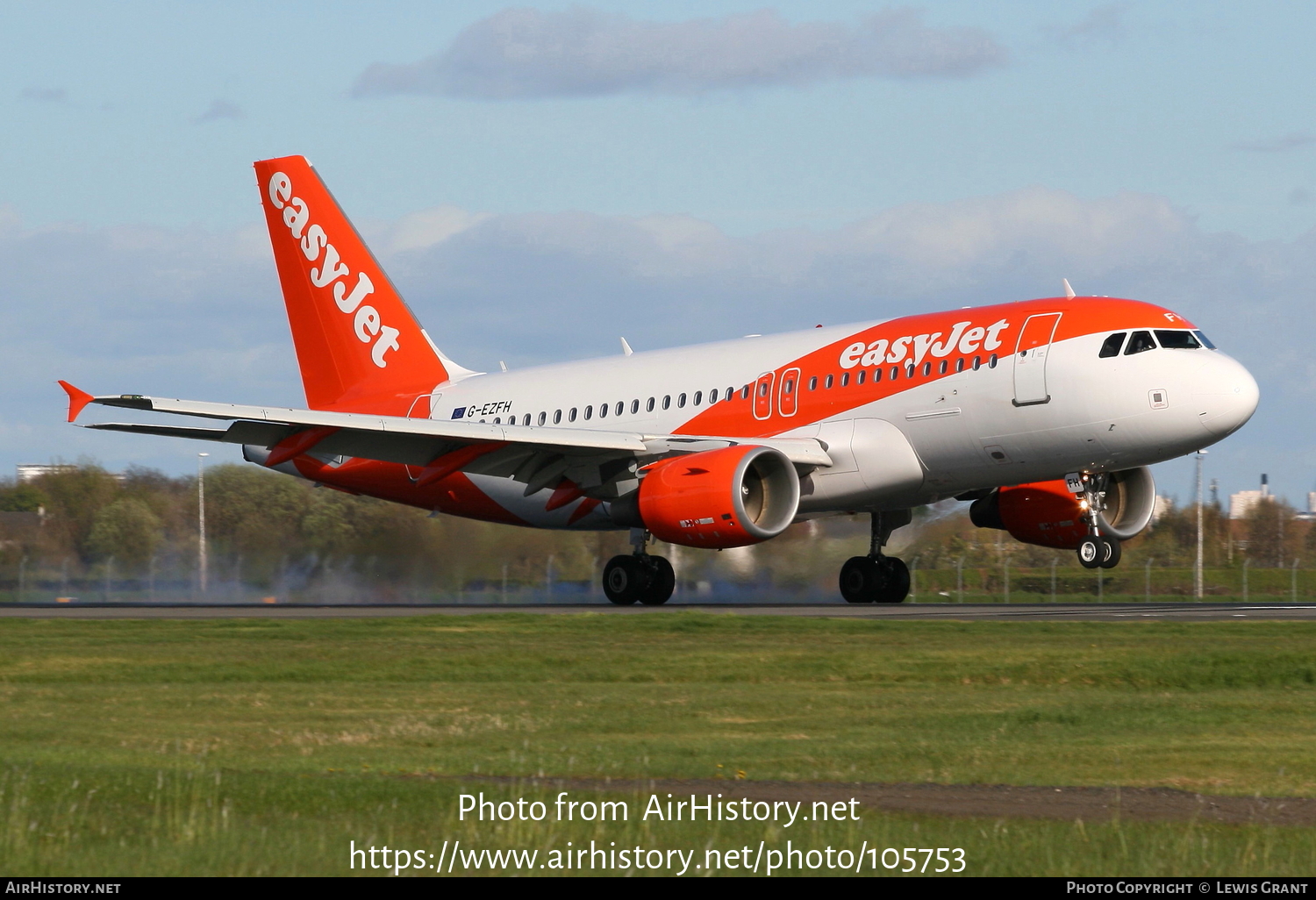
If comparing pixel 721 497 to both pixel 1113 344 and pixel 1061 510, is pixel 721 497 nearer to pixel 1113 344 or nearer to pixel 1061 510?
pixel 1113 344

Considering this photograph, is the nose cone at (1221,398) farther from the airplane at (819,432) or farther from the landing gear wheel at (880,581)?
the landing gear wheel at (880,581)

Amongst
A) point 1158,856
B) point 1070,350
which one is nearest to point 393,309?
point 1070,350

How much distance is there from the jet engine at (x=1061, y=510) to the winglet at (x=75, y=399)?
54.5 ft

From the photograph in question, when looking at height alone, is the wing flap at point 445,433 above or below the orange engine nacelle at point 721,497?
above

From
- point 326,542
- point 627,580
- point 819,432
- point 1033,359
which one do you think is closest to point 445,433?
point 627,580

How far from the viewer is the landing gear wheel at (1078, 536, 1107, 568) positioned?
28922mm

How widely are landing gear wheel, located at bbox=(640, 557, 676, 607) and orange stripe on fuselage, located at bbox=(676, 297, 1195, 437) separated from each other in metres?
2.48

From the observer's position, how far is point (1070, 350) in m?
27.6

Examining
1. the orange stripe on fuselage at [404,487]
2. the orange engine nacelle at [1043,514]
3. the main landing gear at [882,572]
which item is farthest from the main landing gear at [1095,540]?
the orange stripe on fuselage at [404,487]

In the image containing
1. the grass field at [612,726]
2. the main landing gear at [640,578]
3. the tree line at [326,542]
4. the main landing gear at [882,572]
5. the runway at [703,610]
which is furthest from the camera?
the tree line at [326,542]

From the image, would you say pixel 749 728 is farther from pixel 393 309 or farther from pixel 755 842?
pixel 393 309

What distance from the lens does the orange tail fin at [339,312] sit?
125 feet

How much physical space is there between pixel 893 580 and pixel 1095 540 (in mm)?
5306

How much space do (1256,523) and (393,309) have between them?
3435 centimetres
